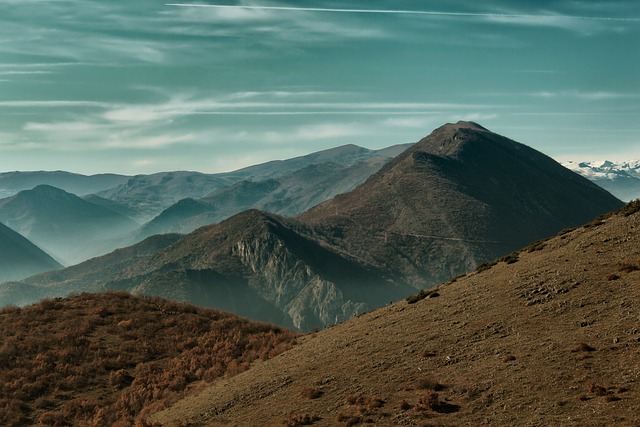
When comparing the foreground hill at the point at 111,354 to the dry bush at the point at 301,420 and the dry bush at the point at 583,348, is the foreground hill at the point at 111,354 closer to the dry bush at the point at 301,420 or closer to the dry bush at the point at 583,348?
the dry bush at the point at 301,420

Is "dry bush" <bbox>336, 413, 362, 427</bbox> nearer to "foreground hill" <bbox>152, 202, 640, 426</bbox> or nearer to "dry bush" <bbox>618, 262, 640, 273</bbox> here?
"foreground hill" <bbox>152, 202, 640, 426</bbox>

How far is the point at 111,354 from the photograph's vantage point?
1640 inches

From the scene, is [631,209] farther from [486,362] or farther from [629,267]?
[486,362]

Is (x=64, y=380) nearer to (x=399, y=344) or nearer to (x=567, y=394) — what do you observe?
(x=399, y=344)

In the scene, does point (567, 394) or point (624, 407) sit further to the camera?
point (567, 394)

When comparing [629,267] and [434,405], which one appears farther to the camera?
[629,267]

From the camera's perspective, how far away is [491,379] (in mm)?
23016

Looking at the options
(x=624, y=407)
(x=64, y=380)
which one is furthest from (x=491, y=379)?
(x=64, y=380)

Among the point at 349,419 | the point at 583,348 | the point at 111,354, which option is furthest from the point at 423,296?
the point at 111,354

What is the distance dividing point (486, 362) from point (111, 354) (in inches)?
1146

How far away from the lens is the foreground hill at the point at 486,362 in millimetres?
20953

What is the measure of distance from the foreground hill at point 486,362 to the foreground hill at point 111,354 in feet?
15.5

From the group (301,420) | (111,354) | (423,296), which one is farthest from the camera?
(111,354)

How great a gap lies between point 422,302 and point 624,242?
13156 mm
